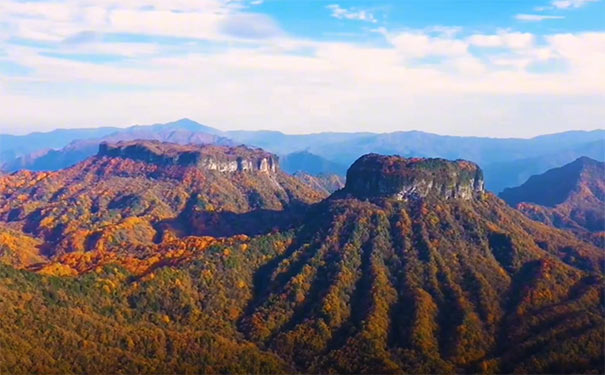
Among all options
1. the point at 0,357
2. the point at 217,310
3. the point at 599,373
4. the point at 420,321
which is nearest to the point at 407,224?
the point at 420,321

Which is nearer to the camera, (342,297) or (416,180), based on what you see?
(342,297)

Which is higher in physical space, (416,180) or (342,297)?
(416,180)

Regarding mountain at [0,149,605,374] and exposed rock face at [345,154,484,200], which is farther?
exposed rock face at [345,154,484,200]

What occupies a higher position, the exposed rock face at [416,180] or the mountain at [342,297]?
the exposed rock face at [416,180]

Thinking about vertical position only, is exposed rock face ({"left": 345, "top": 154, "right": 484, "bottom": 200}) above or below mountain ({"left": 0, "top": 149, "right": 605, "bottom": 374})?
above
